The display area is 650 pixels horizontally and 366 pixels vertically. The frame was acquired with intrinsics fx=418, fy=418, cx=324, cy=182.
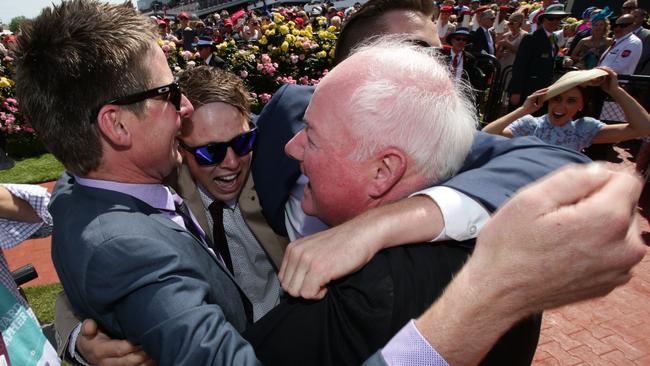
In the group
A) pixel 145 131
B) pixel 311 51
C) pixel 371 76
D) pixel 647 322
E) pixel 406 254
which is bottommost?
pixel 647 322

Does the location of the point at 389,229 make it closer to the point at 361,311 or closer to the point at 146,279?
the point at 361,311

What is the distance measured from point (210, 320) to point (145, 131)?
0.89 meters

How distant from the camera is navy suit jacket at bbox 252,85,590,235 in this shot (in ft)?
4.11

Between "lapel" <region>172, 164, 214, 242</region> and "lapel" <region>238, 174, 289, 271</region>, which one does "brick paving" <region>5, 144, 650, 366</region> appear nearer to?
"lapel" <region>238, 174, 289, 271</region>

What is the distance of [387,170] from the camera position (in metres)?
1.35

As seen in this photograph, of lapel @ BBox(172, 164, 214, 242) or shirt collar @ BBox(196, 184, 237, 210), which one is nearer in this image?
lapel @ BBox(172, 164, 214, 242)

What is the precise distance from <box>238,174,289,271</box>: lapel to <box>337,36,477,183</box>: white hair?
40.9 inches

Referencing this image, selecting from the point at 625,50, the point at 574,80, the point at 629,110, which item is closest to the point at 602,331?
the point at 629,110

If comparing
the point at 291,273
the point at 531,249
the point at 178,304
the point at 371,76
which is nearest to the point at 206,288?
the point at 178,304

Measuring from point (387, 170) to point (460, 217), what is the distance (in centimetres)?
29

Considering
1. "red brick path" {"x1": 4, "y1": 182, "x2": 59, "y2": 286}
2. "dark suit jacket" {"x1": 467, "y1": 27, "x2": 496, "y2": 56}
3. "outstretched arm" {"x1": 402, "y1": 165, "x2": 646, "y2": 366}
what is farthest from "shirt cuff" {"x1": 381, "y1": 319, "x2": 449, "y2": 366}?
"dark suit jacket" {"x1": 467, "y1": 27, "x2": 496, "y2": 56}

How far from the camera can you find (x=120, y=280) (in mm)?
1239

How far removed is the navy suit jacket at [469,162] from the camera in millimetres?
1252

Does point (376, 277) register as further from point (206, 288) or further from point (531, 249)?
point (206, 288)
